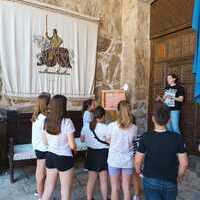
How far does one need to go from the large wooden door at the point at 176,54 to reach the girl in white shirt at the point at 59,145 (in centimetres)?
318

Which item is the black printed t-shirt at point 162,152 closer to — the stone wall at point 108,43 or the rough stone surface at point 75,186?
the rough stone surface at point 75,186

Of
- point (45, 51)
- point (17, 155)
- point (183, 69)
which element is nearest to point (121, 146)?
point (17, 155)

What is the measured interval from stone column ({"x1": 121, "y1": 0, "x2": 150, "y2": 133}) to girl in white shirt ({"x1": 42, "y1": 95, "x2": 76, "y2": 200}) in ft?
12.8

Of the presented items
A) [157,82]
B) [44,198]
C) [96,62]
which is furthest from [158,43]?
[44,198]

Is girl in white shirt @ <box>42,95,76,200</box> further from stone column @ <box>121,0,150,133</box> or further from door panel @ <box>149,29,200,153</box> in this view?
stone column @ <box>121,0,150,133</box>

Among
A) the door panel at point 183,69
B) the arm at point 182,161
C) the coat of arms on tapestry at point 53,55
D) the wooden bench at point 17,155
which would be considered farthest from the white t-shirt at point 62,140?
the door panel at point 183,69

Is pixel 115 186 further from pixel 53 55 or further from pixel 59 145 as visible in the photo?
pixel 53 55

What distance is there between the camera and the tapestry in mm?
5191

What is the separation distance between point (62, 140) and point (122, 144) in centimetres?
64

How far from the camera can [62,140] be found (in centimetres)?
281

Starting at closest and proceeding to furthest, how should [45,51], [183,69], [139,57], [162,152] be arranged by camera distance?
1. [162,152]
2. [183,69]
3. [45,51]
4. [139,57]

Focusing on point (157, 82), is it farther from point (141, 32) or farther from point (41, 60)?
point (41, 60)

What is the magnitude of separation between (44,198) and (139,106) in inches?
159

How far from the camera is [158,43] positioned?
6.38 m
